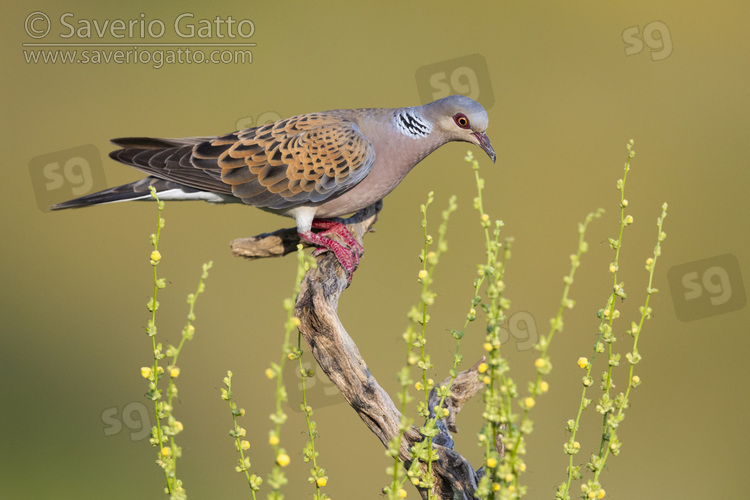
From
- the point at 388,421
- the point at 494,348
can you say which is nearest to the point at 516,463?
the point at 494,348

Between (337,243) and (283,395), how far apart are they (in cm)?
183

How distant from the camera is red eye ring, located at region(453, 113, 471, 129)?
284 cm

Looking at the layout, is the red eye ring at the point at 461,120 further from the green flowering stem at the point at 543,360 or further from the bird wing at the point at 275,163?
the green flowering stem at the point at 543,360

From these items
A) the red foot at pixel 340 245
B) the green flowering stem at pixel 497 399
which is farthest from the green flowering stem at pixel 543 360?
the red foot at pixel 340 245

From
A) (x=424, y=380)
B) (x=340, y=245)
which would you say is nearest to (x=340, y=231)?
(x=340, y=245)

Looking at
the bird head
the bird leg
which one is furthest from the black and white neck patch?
the bird leg

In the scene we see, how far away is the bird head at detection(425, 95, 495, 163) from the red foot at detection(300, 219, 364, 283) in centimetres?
61

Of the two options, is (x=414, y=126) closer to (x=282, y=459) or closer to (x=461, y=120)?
(x=461, y=120)

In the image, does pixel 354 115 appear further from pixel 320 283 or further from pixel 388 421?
pixel 388 421

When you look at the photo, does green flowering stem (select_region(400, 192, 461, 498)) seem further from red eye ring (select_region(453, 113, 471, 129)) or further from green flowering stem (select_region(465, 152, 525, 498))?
red eye ring (select_region(453, 113, 471, 129))

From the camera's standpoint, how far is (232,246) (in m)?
3.00

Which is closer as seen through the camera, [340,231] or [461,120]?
[461,120]

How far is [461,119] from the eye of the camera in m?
2.85

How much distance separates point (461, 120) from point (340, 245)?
71 centimetres
